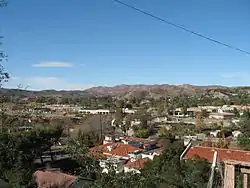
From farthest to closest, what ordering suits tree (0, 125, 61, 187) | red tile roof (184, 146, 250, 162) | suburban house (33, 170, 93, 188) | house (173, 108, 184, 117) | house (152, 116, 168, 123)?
house (173, 108, 184, 117) → house (152, 116, 168, 123) → red tile roof (184, 146, 250, 162) → suburban house (33, 170, 93, 188) → tree (0, 125, 61, 187)

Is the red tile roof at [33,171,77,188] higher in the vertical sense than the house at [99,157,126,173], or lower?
lower

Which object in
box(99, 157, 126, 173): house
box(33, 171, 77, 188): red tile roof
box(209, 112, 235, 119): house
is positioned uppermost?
box(99, 157, 126, 173): house

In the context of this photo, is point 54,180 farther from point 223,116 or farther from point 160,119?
point 223,116

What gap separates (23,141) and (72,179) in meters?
5.77

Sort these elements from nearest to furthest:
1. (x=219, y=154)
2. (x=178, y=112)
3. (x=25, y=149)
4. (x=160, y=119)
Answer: (x=219, y=154)
(x=25, y=149)
(x=160, y=119)
(x=178, y=112)

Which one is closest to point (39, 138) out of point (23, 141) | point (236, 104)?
point (23, 141)

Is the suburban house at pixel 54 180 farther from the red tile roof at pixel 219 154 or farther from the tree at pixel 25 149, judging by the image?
the red tile roof at pixel 219 154

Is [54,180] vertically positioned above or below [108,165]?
below

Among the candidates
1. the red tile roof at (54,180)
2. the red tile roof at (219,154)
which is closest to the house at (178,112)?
the red tile roof at (219,154)

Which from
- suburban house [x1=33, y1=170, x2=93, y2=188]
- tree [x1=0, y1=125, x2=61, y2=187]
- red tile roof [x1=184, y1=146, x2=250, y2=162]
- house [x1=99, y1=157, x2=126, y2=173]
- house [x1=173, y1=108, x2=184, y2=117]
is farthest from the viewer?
house [x1=173, y1=108, x2=184, y2=117]

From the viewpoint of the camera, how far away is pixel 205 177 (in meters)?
7.54

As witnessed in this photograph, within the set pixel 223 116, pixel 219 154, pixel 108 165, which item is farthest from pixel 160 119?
pixel 108 165

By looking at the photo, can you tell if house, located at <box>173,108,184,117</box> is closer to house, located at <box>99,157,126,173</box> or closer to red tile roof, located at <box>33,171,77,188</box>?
red tile roof, located at <box>33,171,77,188</box>

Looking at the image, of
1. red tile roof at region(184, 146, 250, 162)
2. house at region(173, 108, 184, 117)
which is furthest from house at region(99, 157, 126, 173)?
house at region(173, 108, 184, 117)
